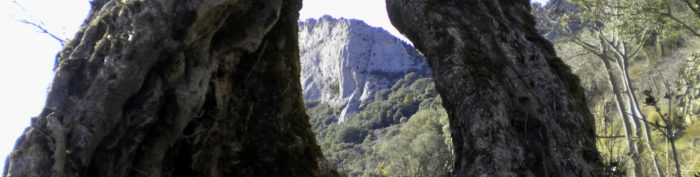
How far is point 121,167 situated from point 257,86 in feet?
4.24

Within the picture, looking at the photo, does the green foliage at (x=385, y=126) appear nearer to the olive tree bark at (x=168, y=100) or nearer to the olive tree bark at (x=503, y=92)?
the olive tree bark at (x=503, y=92)

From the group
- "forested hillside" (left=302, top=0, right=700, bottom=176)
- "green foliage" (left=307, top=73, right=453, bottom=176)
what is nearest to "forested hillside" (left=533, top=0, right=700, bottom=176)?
"forested hillside" (left=302, top=0, right=700, bottom=176)

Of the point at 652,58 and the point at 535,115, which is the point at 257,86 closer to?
the point at 535,115

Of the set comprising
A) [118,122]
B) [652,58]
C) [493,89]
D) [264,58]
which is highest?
[652,58]

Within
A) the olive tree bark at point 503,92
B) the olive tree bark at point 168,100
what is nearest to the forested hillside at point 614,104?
the olive tree bark at point 503,92

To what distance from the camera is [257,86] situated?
346 centimetres

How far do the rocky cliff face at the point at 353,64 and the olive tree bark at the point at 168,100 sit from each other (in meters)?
47.0

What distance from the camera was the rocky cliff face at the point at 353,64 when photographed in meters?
55.9

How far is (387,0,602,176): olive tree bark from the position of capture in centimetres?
311

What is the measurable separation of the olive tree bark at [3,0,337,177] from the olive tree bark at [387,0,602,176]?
48.0 inches

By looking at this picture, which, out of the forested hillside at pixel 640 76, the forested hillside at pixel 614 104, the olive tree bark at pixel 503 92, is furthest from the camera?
the forested hillside at pixel 614 104

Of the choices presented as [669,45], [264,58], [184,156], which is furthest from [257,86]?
[669,45]

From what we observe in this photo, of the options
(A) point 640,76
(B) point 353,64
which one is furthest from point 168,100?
(B) point 353,64

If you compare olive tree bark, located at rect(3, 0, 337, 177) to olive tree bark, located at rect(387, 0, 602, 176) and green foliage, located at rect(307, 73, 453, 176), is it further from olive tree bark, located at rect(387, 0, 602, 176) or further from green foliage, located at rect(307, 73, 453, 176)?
green foliage, located at rect(307, 73, 453, 176)
